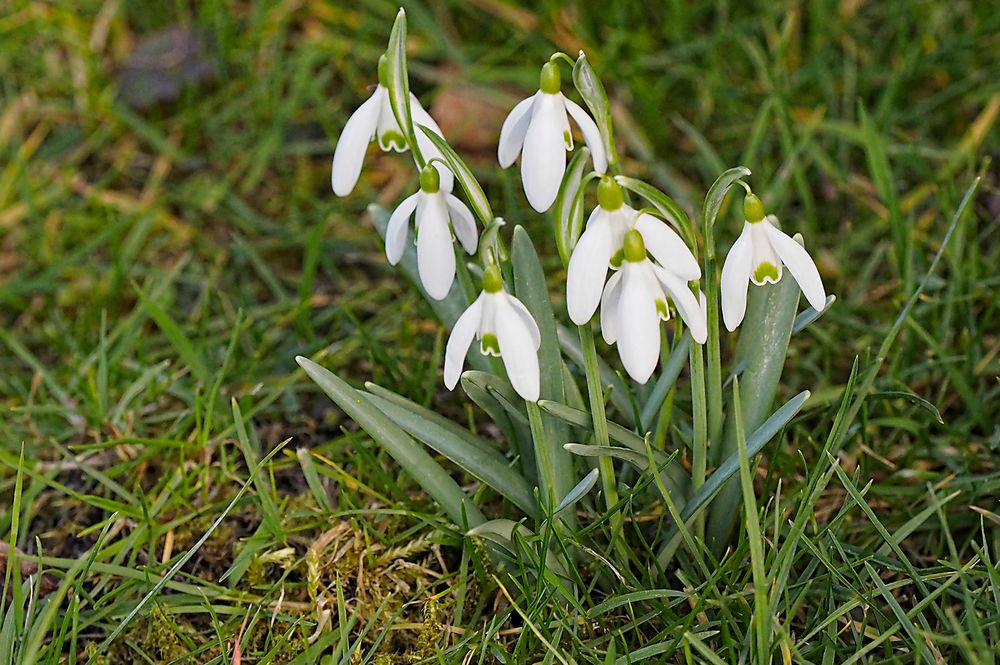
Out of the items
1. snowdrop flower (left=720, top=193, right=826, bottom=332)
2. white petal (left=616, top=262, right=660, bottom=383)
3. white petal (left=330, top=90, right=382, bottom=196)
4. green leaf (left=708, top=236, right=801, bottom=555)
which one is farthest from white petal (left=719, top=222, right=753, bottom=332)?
Result: white petal (left=330, top=90, right=382, bottom=196)

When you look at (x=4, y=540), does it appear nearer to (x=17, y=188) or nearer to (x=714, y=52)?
(x=17, y=188)

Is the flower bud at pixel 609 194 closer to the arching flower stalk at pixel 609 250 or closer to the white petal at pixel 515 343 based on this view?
the arching flower stalk at pixel 609 250

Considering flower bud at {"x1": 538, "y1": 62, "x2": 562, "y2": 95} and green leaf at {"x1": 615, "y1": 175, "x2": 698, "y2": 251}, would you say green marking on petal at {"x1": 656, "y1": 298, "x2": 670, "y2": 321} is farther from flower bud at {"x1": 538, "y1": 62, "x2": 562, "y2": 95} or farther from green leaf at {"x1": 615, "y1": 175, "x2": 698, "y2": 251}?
flower bud at {"x1": 538, "y1": 62, "x2": 562, "y2": 95}

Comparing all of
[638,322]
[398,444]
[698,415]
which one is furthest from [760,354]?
[398,444]

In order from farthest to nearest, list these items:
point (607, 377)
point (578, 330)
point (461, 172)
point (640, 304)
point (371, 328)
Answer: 1. point (371, 328)
2. point (607, 377)
3. point (578, 330)
4. point (461, 172)
5. point (640, 304)

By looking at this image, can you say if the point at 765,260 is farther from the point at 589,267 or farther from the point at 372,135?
the point at 372,135

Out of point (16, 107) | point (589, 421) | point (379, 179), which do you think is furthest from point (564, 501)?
point (16, 107)
